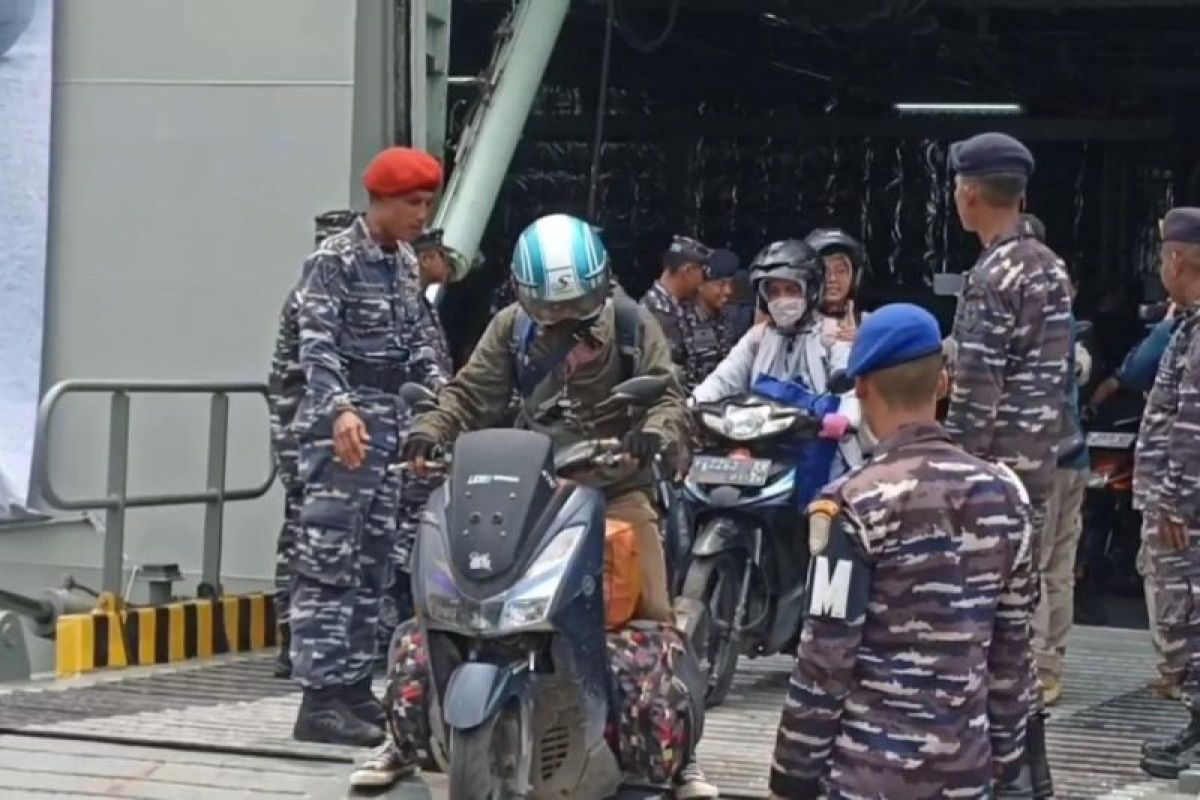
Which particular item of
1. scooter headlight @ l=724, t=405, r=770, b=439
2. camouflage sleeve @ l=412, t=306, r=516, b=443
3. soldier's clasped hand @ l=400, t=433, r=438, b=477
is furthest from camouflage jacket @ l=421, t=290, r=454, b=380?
soldier's clasped hand @ l=400, t=433, r=438, b=477

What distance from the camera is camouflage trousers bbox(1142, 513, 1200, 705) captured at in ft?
23.7

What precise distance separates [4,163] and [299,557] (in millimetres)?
3888

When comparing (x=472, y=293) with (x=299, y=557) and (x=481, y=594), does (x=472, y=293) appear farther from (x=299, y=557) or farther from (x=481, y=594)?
(x=481, y=594)

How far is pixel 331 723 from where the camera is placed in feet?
23.8

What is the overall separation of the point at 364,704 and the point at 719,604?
132 cm

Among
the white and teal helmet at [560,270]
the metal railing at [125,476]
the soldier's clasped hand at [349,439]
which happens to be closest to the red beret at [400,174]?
the soldier's clasped hand at [349,439]

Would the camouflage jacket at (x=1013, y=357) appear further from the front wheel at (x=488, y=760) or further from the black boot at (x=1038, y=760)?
the front wheel at (x=488, y=760)

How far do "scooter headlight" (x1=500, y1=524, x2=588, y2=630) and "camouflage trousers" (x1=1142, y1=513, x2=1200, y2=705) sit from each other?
2401 millimetres

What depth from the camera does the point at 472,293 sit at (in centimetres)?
1658

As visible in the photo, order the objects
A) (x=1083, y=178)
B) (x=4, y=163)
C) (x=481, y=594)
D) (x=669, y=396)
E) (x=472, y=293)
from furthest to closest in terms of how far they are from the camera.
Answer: (x=1083, y=178)
(x=472, y=293)
(x=4, y=163)
(x=669, y=396)
(x=481, y=594)

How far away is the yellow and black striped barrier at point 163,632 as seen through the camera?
8977mm

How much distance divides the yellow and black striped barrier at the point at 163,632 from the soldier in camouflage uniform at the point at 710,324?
2.96 meters

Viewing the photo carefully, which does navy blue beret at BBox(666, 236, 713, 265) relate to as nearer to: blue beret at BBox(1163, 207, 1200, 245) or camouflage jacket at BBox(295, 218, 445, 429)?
camouflage jacket at BBox(295, 218, 445, 429)

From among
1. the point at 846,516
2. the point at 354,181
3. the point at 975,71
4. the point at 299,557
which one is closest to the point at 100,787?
the point at 299,557
